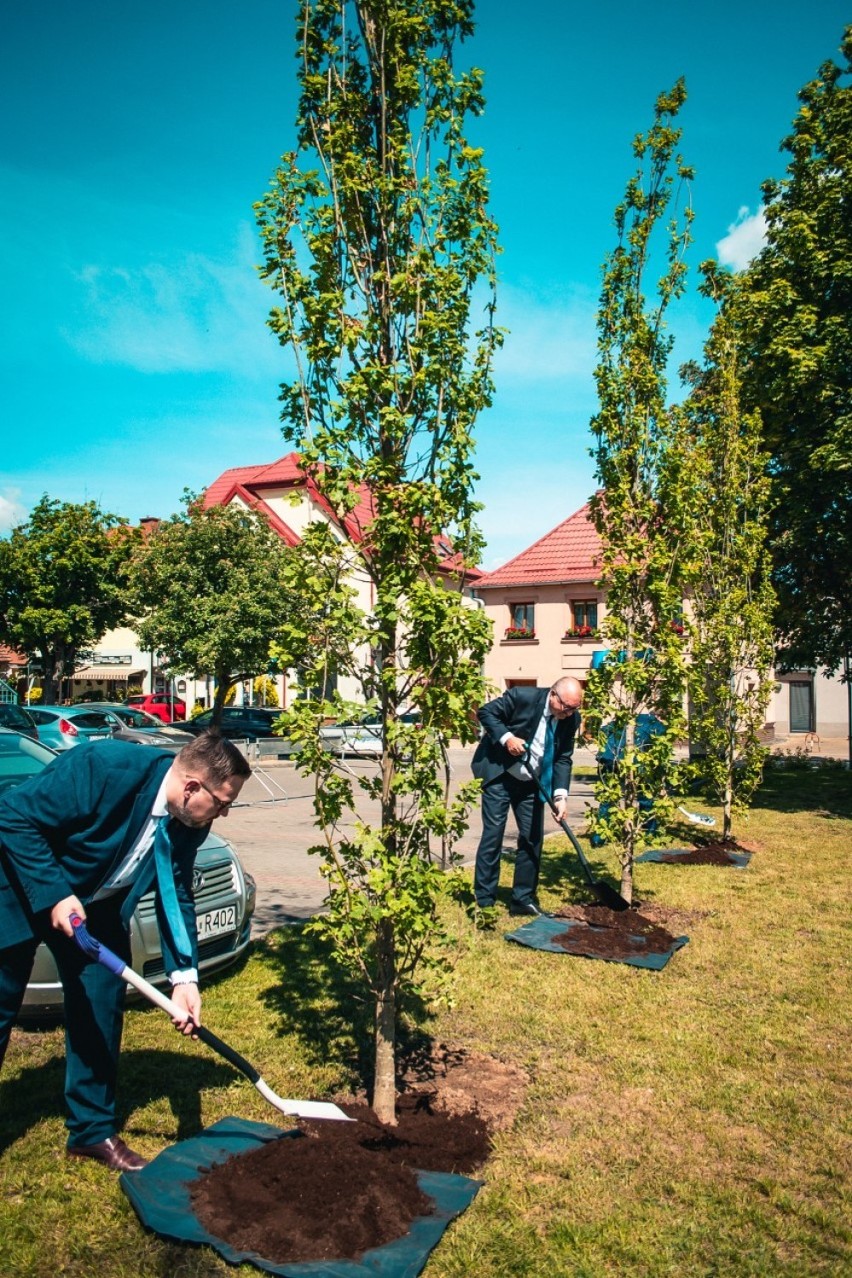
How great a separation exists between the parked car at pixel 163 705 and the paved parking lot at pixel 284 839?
2203 cm

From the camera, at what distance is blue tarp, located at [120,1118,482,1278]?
272cm

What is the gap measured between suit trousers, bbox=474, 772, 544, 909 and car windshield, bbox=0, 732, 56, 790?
3472 mm

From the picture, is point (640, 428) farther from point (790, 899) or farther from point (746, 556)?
point (790, 899)

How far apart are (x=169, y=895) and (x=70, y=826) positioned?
19.3 inches

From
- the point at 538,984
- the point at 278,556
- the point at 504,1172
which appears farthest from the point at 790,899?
the point at 278,556

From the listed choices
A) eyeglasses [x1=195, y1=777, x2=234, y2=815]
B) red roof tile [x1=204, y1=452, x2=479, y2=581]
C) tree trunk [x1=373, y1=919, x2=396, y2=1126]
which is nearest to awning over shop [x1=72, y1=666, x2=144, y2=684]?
red roof tile [x1=204, y1=452, x2=479, y2=581]

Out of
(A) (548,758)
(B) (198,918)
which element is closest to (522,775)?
(A) (548,758)

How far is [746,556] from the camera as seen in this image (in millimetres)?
10461

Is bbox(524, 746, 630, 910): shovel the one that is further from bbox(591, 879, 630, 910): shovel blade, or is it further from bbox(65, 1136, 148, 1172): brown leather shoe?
bbox(65, 1136, 148, 1172): brown leather shoe

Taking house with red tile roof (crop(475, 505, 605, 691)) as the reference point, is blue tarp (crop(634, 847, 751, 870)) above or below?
below

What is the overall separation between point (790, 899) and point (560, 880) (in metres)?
2.20

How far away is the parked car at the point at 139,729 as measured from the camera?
2086 centimetres

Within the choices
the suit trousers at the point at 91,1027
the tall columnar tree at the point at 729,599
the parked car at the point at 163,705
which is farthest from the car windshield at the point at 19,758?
the parked car at the point at 163,705

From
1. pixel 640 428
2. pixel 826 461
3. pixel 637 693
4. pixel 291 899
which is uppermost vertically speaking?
pixel 826 461
